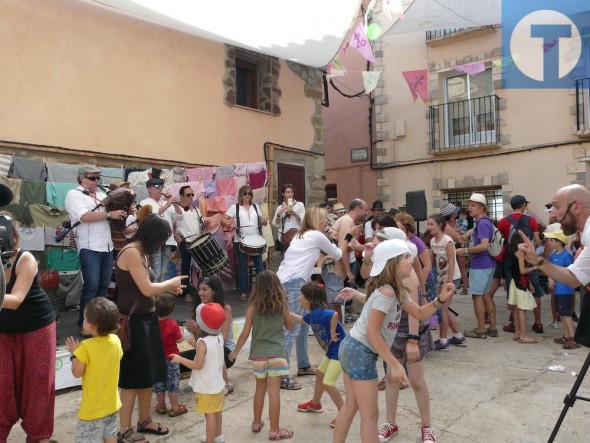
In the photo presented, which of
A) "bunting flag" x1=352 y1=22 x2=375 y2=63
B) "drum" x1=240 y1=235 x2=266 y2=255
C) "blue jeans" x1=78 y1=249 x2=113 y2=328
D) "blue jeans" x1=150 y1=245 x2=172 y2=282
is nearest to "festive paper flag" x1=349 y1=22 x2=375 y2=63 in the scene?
"bunting flag" x1=352 y1=22 x2=375 y2=63

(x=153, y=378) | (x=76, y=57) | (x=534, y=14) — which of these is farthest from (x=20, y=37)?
(x=534, y=14)

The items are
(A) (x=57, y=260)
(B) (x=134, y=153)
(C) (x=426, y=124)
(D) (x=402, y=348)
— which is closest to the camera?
(D) (x=402, y=348)

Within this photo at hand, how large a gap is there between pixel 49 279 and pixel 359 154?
35.4 feet

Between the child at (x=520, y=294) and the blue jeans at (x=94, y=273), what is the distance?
4575 mm

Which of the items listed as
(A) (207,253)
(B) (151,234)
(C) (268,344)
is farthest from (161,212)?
(C) (268,344)

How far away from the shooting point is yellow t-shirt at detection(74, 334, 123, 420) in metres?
2.96

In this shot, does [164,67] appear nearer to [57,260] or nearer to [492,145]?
[57,260]

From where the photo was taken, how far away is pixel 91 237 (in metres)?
5.33

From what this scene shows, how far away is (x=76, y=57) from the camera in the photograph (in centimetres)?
866

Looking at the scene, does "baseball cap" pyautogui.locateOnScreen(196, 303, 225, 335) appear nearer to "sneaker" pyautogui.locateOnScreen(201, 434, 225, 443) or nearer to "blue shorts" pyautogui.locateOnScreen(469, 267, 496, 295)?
"sneaker" pyautogui.locateOnScreen(201, 434, 225, 443)

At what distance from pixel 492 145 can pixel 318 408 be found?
11.2m

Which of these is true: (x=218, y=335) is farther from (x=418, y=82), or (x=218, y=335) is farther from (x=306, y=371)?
(x=418, y=82)

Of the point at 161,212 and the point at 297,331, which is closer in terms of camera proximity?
the point at 297,331

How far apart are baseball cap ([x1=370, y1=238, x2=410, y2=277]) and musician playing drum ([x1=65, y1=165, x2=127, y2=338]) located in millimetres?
3249
